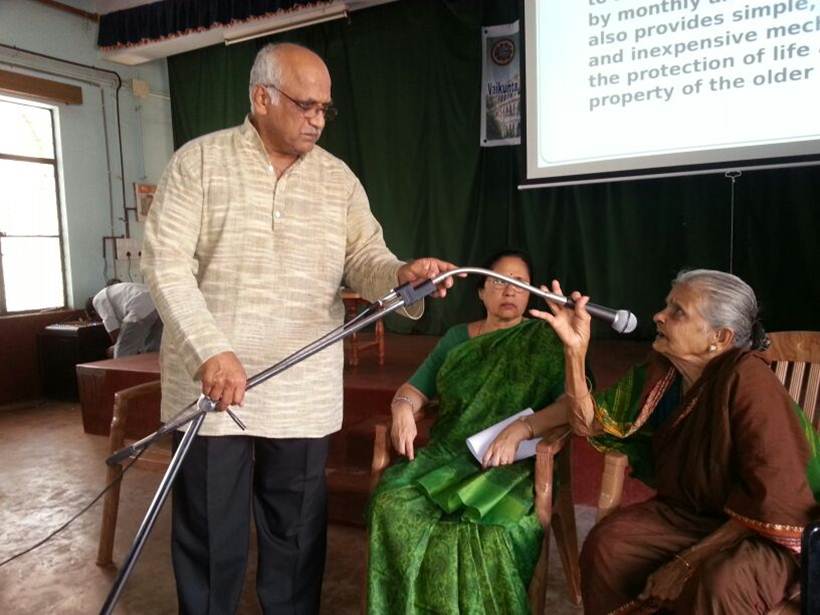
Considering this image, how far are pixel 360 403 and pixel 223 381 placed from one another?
1.87 metres

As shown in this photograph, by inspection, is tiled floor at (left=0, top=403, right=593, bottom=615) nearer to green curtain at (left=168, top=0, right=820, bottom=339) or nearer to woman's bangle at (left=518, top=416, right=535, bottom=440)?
woman's bangle at (left=518, top=416, right=535, bottom=440)

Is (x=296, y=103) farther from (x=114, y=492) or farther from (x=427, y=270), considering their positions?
(x=114, y=492)

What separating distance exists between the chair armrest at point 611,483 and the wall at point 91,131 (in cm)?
494

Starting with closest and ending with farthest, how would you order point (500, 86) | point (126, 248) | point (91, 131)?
point (500, 86) < point (91, 131) < point (126, 248)

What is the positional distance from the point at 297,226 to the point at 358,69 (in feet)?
11.6

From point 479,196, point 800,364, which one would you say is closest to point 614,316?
point 800,364

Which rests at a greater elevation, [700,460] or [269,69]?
[269,69]

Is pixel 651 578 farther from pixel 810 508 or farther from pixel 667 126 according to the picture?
pixel 667 126

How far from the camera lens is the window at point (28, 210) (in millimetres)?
4801

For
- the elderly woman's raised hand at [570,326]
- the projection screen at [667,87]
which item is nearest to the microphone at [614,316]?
the elderly woman's raised hand at [570,326]

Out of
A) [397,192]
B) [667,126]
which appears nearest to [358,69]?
[397,192]

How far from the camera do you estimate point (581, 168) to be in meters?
2.99

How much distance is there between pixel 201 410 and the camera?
3.43 feet

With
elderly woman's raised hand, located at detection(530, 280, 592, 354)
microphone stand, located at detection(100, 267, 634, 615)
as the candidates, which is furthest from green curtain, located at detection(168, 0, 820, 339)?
microphone stand, located at detection(100, 267, 634, 615)
